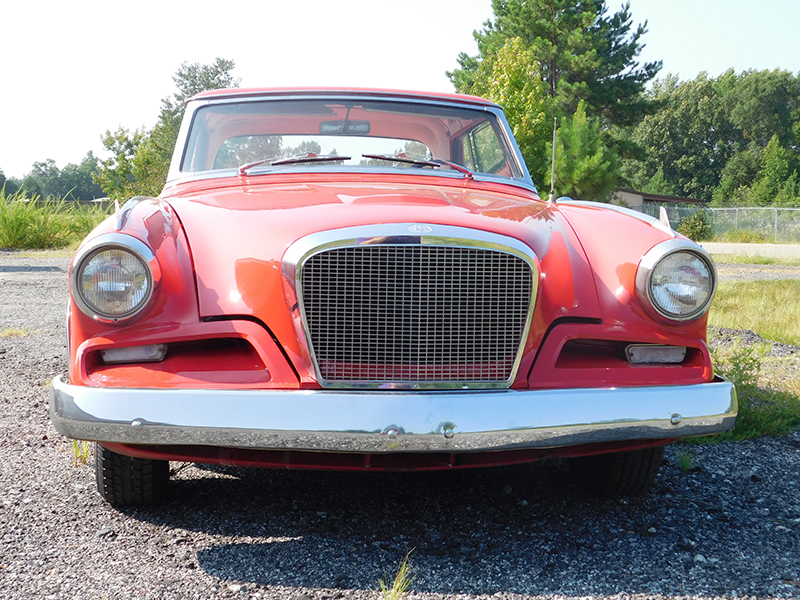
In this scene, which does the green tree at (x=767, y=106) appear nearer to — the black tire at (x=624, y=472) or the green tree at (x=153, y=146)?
the green tree at (x=153, y=146)

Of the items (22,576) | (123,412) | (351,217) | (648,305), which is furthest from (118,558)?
(648,305)

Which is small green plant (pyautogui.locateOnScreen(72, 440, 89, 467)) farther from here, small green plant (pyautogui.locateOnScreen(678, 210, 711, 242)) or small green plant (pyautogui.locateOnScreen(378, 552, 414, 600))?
small green plant (pyautogui.locateOnScreen(678, 210, 711, 242))

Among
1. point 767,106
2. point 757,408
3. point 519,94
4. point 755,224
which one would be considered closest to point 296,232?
point 757,408

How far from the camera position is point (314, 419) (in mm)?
1893

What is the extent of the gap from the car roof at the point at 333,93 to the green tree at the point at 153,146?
1408 inches

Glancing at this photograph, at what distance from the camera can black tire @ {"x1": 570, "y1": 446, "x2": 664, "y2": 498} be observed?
2.51 meters

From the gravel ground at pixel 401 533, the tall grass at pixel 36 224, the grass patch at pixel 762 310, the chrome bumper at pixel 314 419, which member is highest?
the chrome bumper at pixel 314 419

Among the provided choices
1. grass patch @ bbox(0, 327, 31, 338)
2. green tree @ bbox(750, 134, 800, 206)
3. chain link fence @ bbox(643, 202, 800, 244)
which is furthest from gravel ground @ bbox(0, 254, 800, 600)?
green tree @ bbox(750, 134, 800, 206)

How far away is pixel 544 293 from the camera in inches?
86.0

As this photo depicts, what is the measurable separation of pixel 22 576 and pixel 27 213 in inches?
667

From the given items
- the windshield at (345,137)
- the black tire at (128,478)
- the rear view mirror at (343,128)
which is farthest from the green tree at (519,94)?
the black tire at (128,478)

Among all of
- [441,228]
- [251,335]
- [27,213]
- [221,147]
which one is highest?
[221,147]

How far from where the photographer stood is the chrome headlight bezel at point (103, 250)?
2.02 m

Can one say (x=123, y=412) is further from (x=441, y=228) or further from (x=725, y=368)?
(x=725, y=368)
